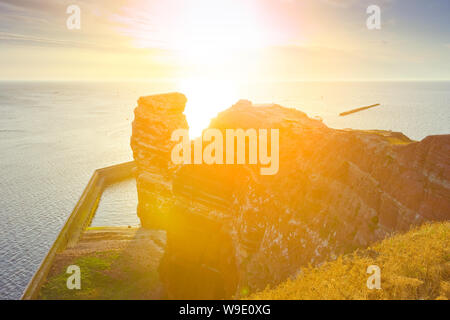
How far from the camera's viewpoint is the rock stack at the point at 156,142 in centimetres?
4669

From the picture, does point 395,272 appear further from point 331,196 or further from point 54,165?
point 54,165

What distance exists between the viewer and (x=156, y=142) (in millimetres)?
47031

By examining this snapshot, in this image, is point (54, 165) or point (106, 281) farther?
point (54, 165)

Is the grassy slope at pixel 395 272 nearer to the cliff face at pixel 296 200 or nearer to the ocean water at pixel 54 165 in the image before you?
the cliff face at pixel 296 200

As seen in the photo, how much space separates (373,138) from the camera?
18.5 m

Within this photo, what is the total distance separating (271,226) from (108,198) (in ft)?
208

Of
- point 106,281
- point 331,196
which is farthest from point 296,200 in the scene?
point 106,281

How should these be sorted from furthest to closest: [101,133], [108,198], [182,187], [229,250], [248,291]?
[101,133] < [108,198] < [182,187] < [229,250] < [248,291]

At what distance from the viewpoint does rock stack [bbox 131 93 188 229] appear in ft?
153

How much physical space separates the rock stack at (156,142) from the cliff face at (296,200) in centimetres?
1877

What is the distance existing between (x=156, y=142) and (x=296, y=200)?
33.5 metres

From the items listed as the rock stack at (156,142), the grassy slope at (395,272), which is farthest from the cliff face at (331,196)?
the rock stack at (156,142)
